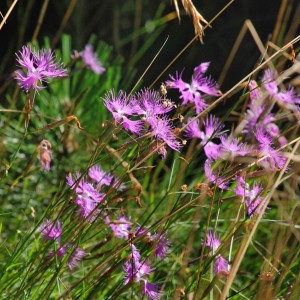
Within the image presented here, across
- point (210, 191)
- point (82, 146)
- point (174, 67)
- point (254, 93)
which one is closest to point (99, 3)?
point (174, 67)

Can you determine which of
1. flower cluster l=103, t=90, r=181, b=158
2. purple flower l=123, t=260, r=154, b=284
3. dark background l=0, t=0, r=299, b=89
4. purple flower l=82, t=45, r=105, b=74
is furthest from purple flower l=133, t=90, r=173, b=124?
dark background l=0, t=0, r=299, b=89

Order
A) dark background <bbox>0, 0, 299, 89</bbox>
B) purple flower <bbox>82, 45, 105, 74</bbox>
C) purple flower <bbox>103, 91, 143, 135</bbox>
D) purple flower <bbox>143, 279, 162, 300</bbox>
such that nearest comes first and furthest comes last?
purple flower <bbox>103, 91, 143, 135</bbox>, purple flower <bbox>143, 279, 162, 300</bbox>, purple flower <bbox>82, 45, 105, 74</bbox>, dark background <bbox>0, 0, 299, 89</bbox>

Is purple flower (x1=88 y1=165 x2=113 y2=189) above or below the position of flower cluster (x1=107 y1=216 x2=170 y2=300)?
above

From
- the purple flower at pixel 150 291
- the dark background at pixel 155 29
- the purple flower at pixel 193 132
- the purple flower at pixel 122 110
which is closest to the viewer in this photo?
the purple flower at pixel 122 110

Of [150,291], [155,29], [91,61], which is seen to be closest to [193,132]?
[150,291]

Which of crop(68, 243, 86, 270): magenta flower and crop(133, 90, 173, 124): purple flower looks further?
crop(68, 243, 86, 270): magenta flower

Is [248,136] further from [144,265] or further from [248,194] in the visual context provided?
[144,265]

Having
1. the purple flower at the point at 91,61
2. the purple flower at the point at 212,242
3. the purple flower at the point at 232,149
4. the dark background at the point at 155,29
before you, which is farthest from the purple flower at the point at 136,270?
the dark background at the point at 155,29

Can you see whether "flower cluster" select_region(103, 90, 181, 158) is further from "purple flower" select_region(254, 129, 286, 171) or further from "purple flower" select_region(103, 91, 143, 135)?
"purple flower" select_region(254, 129, 286, 171)

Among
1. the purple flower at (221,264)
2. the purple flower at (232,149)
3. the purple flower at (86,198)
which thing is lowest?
the purple flower at (221,264)

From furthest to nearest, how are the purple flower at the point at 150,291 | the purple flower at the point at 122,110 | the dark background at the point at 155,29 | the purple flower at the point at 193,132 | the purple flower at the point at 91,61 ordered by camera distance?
the dark background at the point at 155,29 < the purple flower at the point at 91,61 < the purple flower at the point at 193,132 < the purple flower at the point at 150,291 < the purple flower at the point at 122,110

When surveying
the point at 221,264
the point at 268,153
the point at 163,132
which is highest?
the point at 163,132

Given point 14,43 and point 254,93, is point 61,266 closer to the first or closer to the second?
point 254,93

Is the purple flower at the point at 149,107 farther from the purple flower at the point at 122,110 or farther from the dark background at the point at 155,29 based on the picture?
the dark background at the point at 155,29
